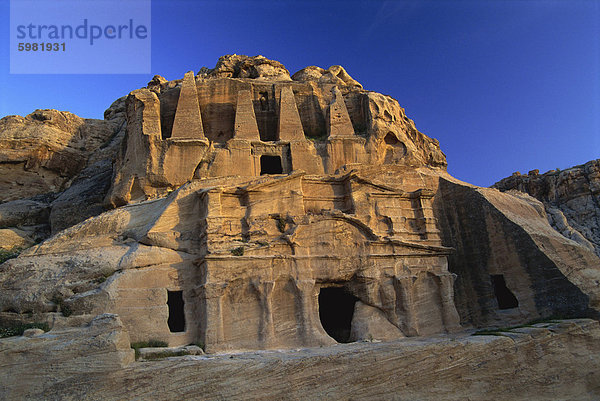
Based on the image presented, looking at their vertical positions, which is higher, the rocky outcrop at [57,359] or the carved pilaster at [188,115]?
the carved pilaster at [188,115]

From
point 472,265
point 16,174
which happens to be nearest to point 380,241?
point 472,265

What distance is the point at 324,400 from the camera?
11391 mm

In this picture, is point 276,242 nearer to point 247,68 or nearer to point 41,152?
point 41,152

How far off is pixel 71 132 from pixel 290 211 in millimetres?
20285

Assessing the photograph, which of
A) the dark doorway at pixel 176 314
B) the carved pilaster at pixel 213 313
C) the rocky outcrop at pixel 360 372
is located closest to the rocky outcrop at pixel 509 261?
the rocky outcrop at pixel 360 372

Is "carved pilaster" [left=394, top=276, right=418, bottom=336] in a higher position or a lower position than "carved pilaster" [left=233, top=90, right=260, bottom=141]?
lower

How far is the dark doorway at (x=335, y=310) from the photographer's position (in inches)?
796

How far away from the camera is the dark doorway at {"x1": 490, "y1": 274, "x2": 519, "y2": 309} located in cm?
1992

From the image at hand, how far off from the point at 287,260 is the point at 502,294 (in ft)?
33.8

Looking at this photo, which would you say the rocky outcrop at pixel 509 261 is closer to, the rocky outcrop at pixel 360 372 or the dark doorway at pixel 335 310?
the rocky outcrop at pixel 360 372

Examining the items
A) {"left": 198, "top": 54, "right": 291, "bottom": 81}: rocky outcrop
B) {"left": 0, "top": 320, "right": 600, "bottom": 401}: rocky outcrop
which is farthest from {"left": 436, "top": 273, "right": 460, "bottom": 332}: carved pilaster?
{"left": 198, "top": 54, "right": 291, "bottom": 81}: rocky outcrop

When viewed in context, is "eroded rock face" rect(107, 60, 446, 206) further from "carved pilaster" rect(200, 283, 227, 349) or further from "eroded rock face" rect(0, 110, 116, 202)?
"carved pilaster" rect(200, 283, 227, 349)

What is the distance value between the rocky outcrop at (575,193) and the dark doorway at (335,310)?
21467mm

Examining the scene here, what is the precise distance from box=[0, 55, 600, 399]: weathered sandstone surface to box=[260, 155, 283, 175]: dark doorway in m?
0.14
